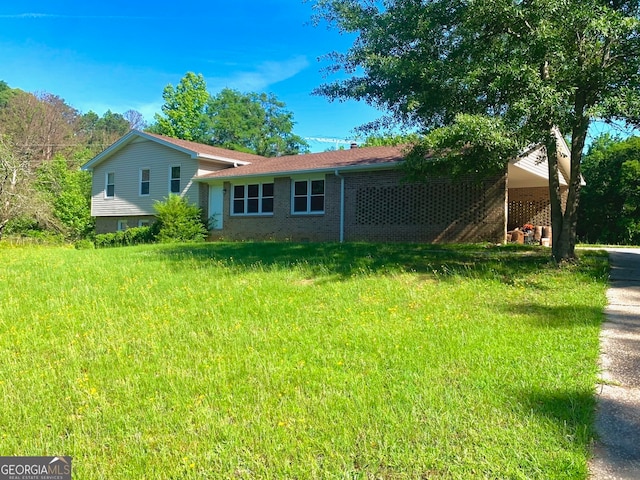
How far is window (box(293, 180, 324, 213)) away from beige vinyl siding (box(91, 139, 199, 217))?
17.7 feet

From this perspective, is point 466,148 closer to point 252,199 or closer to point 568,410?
point 568,410

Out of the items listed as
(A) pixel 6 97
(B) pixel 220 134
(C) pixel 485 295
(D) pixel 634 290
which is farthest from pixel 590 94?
(A) pixel 6 97

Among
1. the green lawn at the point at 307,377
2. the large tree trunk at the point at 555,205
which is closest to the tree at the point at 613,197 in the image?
the large tree trunk at the point at 555,205

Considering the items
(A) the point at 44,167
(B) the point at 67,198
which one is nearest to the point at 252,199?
(B) the point at 67,198

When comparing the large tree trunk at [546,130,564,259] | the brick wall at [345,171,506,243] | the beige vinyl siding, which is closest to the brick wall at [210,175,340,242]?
the brick wall at [345,171,506,243]

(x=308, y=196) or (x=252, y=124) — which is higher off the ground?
(x=252, y=124)

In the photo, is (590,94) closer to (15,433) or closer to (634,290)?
(634,290)

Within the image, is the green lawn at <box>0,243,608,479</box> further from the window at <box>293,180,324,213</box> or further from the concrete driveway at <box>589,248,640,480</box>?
the window at <box>293,180,324,213</box>

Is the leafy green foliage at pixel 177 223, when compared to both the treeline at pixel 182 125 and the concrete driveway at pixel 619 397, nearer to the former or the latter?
the concrete driveway at pixel 619 397

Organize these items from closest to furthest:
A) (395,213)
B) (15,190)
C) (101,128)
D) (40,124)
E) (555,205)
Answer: (555,205) < (395,213) < (15,190) < (40,124) < (101,128)

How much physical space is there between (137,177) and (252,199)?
7451mm

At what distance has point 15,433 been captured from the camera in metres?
3.21

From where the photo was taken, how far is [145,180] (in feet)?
77.1

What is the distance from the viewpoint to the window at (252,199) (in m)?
19.6
